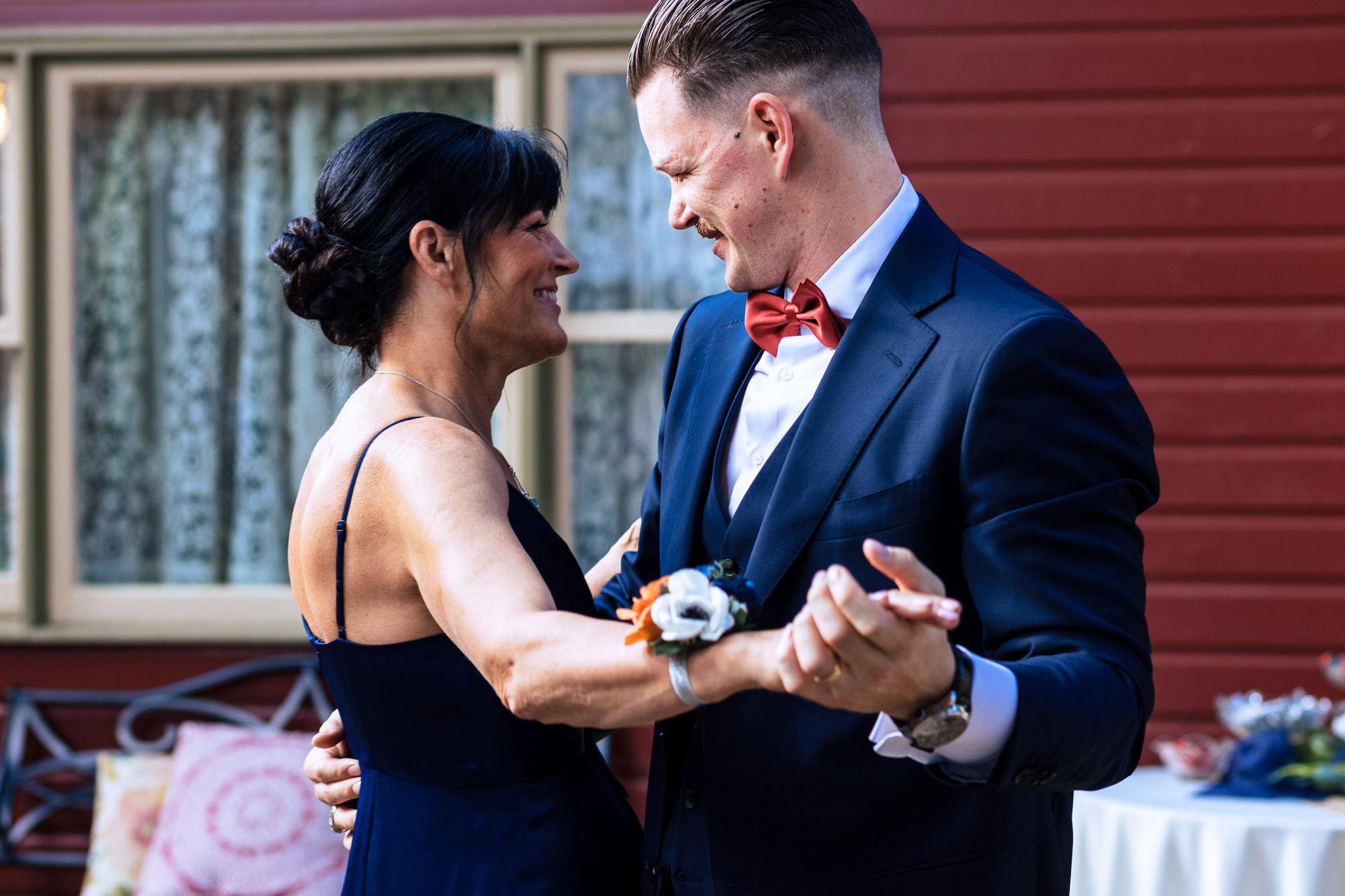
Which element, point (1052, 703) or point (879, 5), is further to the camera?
point (879, 5)

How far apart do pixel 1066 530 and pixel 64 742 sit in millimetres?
3949

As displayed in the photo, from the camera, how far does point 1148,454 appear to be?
1.40 meters

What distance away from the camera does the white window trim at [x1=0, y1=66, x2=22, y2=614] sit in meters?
4.12

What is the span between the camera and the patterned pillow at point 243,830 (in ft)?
11.2

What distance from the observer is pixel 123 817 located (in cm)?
371

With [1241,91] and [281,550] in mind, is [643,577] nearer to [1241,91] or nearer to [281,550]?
[281,550]

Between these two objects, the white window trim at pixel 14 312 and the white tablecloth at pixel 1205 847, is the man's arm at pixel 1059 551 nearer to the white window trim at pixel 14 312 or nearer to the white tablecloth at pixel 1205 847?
the white tablecloth at pixel 1205 847

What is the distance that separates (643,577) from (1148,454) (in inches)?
34.4

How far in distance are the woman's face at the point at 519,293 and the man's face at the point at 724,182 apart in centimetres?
28

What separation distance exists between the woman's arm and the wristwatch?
0.51 feet

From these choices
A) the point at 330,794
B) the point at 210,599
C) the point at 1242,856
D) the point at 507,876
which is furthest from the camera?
the point at 210,599

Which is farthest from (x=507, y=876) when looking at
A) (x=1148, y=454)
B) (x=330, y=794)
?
(x=1148, y=454)

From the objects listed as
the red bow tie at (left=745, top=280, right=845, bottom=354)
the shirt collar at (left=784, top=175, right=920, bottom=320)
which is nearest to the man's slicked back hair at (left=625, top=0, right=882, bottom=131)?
the shirt collar at (left=784, top=175, right=920, bottom=320)

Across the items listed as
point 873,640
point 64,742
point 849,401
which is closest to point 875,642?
point 873,640
